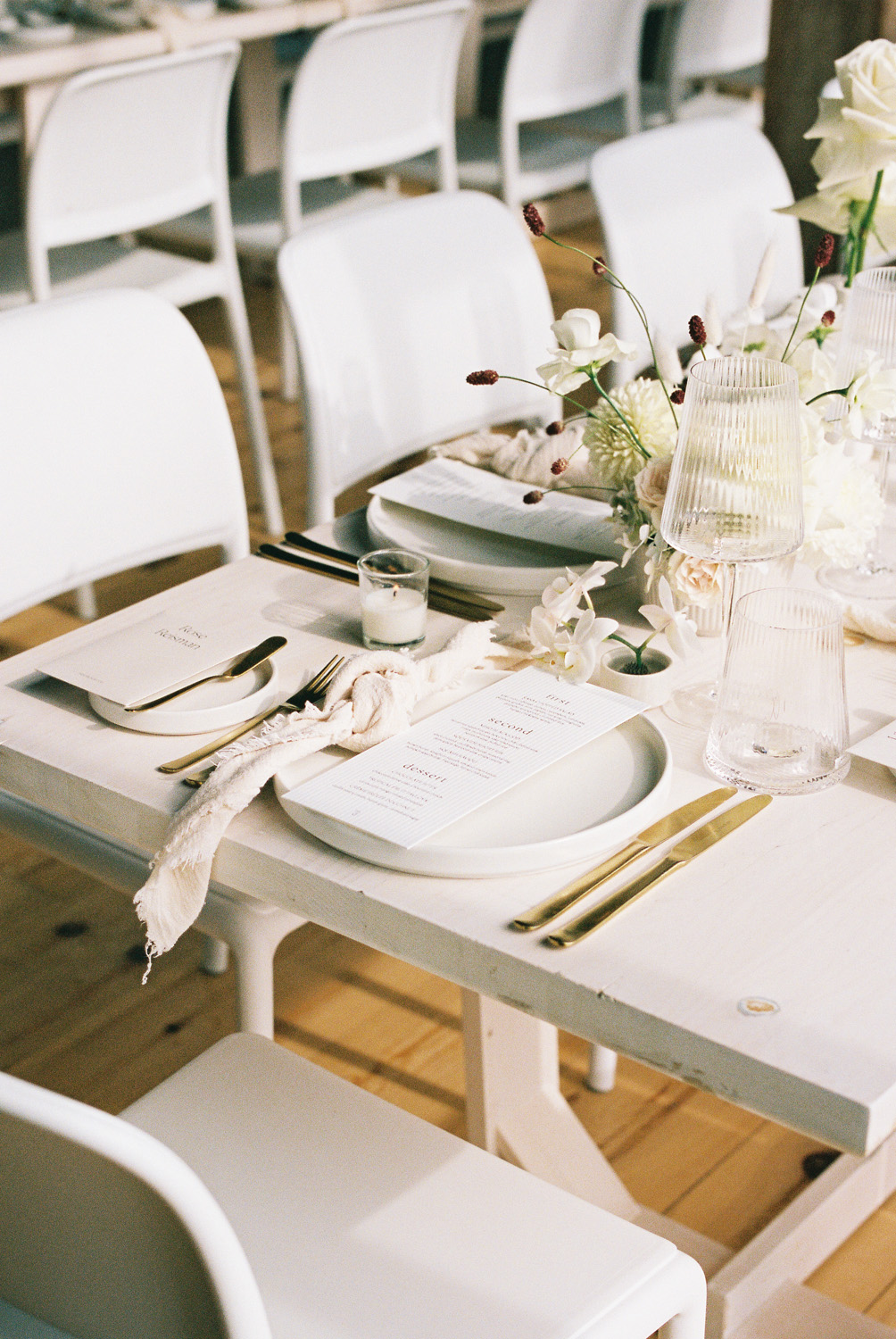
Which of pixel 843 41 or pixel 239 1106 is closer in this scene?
pixel 239 1106

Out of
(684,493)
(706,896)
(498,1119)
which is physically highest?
(684,493)

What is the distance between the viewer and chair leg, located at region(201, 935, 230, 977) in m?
1.84

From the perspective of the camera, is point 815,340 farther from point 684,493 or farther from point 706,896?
point 706,896

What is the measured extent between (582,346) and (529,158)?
2644 mm

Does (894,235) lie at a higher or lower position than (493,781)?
higher

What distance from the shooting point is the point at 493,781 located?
926 millimetres

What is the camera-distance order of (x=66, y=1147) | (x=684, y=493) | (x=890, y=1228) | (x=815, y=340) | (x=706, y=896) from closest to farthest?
1. (x=66, y=1147)
2. (x=706, y=896)
3. (x=684, y=493)
4. (x=815, y=340)
5. (x=890, y=1228)

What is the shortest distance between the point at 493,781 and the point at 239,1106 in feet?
1.00

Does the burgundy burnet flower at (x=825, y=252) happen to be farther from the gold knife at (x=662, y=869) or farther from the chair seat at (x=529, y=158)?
the chair seat at (x=529, y=158)

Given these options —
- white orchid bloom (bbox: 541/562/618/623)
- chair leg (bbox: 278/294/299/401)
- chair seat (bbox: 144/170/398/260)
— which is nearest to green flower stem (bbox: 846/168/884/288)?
white orchid bloom (bbox: 541/562/618/623)

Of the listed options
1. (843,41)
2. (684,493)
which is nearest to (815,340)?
(684,493)

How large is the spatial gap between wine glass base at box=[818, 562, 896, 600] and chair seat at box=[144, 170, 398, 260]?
6.64 feet

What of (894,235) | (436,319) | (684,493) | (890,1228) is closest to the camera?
(684,493)

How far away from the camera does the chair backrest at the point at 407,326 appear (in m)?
1.70
